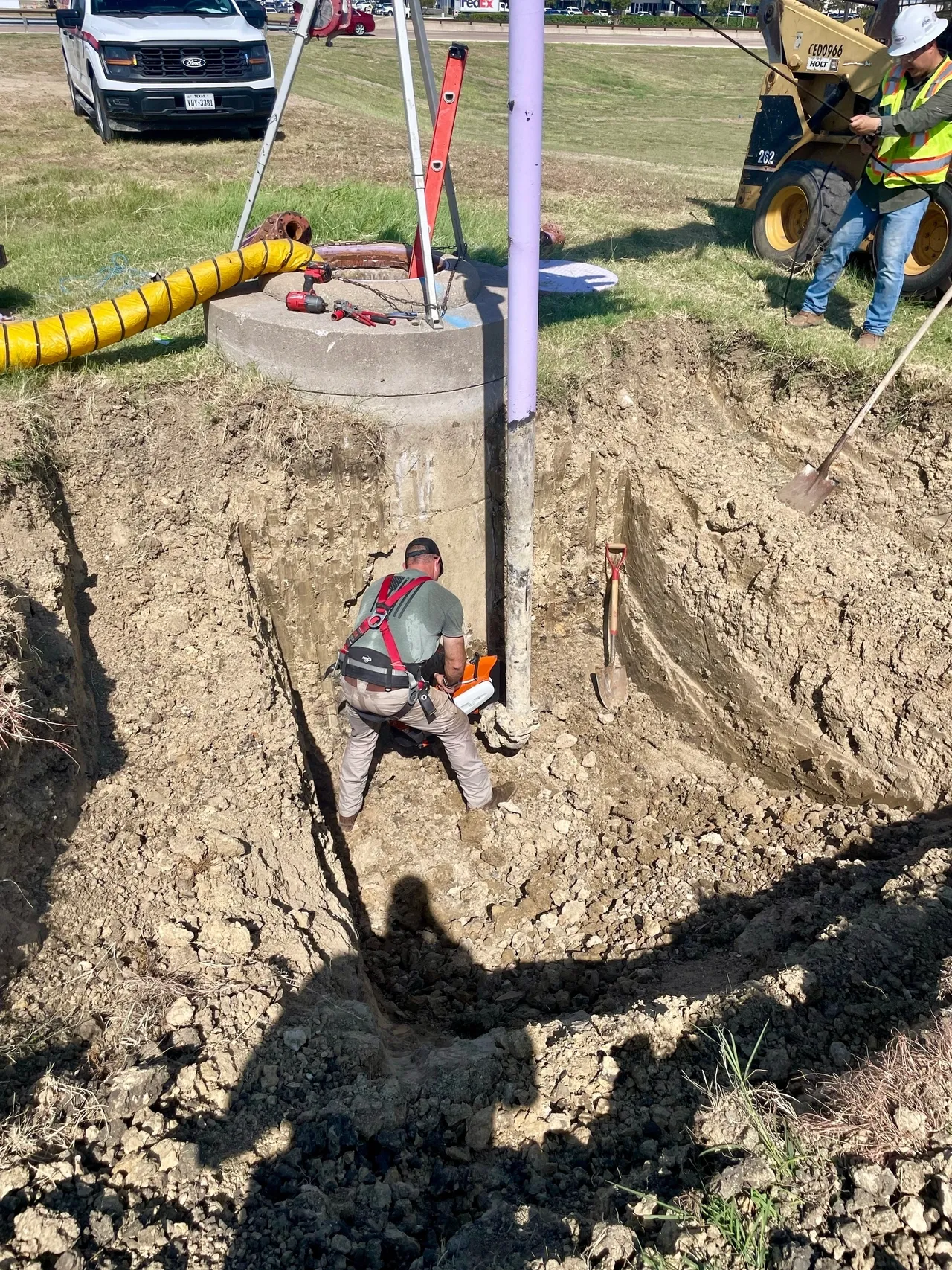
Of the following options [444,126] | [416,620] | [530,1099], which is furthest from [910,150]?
[530,1099]

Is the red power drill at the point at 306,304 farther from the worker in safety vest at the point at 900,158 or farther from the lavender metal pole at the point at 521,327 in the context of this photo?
the worker in safety vest at the point at 900,158

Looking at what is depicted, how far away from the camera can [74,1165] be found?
2463 millimetres

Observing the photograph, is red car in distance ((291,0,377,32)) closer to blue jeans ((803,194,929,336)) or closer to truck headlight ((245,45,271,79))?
blue jeans ((803,194,929,336))

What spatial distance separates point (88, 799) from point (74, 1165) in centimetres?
163

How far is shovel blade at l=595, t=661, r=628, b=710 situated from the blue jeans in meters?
2.92

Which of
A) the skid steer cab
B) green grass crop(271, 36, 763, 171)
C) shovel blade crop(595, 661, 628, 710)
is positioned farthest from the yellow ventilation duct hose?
green grass crop(271, 36, 763, 171)

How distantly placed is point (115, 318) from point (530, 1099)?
4711 millimetres

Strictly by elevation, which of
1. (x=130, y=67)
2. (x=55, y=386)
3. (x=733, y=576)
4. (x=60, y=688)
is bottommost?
(x=733, y=576)

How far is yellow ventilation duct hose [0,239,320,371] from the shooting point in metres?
5.15

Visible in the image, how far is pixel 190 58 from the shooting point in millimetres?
9828

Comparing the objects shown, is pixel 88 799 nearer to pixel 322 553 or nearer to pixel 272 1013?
pixel 272 1013

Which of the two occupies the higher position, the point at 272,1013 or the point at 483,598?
the point at 272,1013

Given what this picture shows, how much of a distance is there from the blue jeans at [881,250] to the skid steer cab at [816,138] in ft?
2.27

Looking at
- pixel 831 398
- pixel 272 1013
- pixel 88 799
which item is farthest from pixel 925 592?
pixel 88 799
